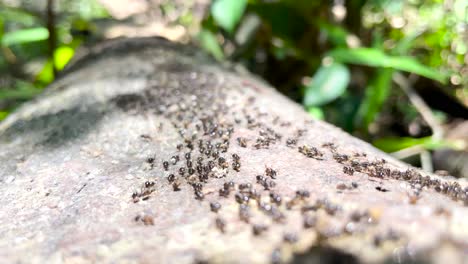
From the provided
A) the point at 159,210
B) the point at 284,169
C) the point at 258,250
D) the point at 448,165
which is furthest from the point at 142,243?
the point at 448,165

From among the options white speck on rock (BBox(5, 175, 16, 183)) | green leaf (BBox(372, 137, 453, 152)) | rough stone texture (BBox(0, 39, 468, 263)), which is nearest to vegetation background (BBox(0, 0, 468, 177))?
green leaf (BBox(372, 137, 453, 152))

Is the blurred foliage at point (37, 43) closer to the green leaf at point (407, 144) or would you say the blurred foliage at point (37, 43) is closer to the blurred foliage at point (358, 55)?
the blurred foliage at point (358, 55)

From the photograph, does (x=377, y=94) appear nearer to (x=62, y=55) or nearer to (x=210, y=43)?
(x=210, y=43)

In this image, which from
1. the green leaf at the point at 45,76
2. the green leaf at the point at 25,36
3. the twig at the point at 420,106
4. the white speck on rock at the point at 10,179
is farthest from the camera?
the green leaf at the point at 45,76

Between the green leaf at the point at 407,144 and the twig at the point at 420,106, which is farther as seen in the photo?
the twig at the point at 420,106

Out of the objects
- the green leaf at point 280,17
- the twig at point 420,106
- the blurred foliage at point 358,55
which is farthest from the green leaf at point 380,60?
the green leaf at point 280,17

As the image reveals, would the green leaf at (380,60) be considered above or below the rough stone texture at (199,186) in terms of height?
above

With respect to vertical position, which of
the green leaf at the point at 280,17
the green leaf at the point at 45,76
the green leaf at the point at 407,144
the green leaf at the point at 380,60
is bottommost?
the green leaf at the point at 407,144
